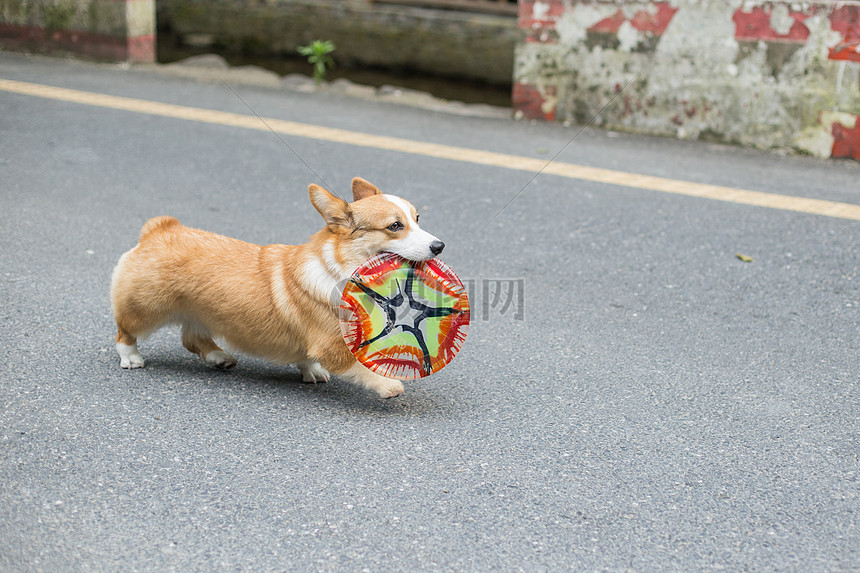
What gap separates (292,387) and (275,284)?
0.45 meters

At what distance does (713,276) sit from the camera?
493cm

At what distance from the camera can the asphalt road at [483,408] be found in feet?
8.39

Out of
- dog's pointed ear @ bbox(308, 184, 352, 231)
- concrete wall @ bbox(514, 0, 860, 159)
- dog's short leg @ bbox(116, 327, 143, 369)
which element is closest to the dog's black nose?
dog's pointed ear @ bbox(308, 184, 352, 231)

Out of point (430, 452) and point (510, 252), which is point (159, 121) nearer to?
point (510, 252)

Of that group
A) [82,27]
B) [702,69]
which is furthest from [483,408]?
[82,27]

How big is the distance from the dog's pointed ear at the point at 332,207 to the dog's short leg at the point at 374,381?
1.79 feet

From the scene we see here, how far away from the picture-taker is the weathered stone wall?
535 inches

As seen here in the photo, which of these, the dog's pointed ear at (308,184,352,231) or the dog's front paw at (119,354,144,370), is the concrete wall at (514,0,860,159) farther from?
the dog's front paw at (119,354,144,370)

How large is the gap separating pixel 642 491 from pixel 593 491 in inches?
6.5

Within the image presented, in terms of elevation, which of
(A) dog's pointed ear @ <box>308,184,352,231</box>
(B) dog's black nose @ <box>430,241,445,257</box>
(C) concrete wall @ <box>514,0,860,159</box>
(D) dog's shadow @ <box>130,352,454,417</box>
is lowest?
(D) dog's shadow @ <box>130,352,454,417</box>

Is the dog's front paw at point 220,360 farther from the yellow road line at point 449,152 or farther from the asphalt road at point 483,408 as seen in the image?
the yellow road line at point 449,152

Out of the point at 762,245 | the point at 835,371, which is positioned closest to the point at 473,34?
the point at 762,245

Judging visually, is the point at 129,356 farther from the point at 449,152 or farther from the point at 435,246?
the point at 449,152

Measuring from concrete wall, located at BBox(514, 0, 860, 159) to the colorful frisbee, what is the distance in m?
5.35
